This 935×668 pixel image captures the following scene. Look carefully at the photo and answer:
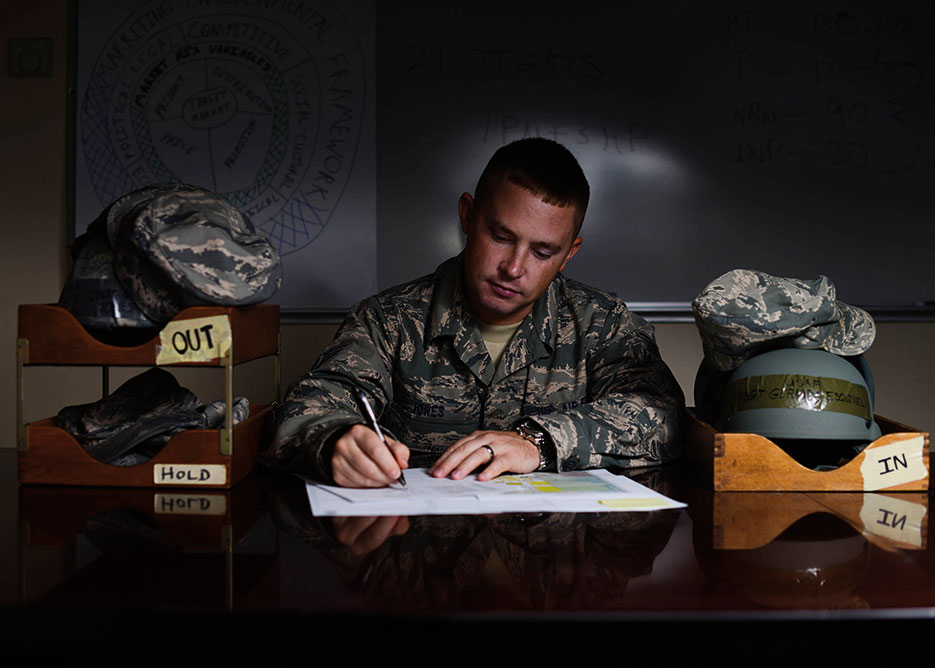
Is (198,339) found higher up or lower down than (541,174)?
lower down

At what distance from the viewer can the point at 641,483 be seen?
110 cm

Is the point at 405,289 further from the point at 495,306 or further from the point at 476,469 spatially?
the point at 476,469

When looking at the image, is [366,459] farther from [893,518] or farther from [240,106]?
[240,106]

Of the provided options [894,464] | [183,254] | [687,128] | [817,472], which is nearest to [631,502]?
[817,472]

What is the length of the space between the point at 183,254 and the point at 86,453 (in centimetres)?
31

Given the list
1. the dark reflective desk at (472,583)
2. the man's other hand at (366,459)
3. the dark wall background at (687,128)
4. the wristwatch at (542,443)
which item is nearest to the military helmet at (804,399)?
the dark reflective desk at (472,583)

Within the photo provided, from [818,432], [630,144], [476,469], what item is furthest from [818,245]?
[476,469]

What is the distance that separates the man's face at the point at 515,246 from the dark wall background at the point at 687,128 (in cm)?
89

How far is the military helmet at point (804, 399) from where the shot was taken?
3.38 ft

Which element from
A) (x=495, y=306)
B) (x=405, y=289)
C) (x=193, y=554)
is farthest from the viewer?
(x=405, y=289)

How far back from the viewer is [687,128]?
238cm

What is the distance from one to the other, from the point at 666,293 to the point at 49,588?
2065mm

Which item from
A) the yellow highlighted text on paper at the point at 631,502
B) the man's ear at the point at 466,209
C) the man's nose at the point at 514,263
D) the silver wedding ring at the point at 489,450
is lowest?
the yellow highlighted text on paper at the point at 631,502

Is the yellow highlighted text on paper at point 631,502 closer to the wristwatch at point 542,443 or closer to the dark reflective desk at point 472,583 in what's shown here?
the dark reflective desk at point 472,583
